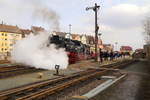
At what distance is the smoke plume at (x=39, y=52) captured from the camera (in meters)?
22.9

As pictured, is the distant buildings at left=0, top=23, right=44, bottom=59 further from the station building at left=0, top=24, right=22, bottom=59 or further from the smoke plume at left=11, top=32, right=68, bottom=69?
the smoke plume at left=11, top=32, right=68, bottom=69

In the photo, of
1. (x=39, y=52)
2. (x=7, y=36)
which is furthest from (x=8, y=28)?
(x=39, y=52)

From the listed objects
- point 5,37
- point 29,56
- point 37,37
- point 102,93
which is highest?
point 5,37

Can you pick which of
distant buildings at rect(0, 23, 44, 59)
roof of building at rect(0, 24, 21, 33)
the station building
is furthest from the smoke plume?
roof of building at rect(0, 24, 21, 33)

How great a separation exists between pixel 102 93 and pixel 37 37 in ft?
46.3

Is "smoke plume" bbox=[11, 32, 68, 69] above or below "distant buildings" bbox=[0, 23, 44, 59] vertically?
below

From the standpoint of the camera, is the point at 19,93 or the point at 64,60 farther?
the point at 64,60

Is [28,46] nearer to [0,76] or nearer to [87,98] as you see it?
[0,76]

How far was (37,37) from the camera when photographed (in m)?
23.5

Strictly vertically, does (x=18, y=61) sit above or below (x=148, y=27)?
below

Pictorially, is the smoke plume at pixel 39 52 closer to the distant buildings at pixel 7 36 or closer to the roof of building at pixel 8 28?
the distant buildings at pixel 7 36

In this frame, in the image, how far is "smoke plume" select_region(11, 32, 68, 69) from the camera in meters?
22.9

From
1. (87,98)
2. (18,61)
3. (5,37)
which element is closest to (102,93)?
(87,98)

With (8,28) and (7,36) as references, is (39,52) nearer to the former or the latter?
(7,36)
